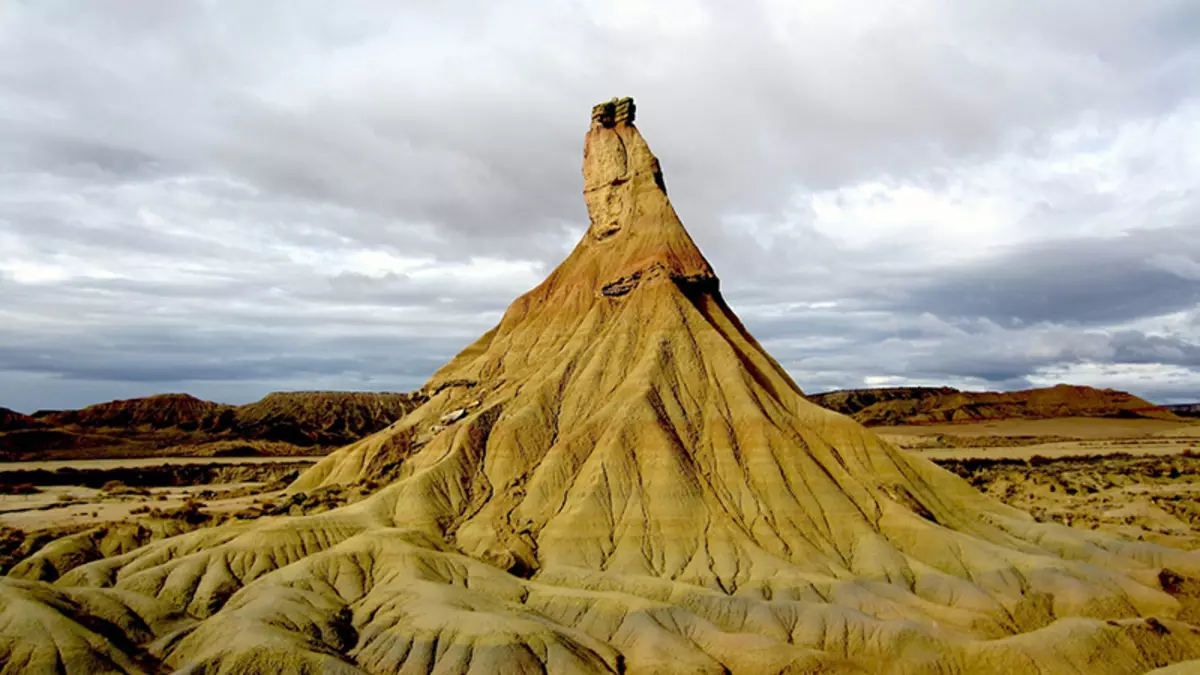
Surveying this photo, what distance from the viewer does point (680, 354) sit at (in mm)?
71500

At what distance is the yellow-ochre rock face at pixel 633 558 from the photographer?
43.1 meters

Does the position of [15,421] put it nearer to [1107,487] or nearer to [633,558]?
[633,558]

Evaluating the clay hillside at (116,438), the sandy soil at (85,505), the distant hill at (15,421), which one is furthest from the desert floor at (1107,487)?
the distant hill at (15,421)

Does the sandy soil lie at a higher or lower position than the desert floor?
lower

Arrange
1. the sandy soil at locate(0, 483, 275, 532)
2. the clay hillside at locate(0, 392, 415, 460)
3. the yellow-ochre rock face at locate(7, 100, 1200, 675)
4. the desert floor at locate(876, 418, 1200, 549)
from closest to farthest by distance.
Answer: the yellow-ochre rock face at locate(7, 100, 1200, 675) → the sandy soil at locate(0, 483, 275, 532) → the desert floor at locate(876, 418, 1200, 549) → the clay hillside at locate(0, 392, 415, 460)

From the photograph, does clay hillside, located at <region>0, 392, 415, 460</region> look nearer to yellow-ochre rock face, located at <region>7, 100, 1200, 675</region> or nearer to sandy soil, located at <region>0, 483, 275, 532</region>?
sandy soil, located at <region>0, 483, 275, 532</region>

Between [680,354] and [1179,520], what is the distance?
53.3 meters

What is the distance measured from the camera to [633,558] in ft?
179

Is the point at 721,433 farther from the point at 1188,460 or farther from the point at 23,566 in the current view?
the point at 1188,460

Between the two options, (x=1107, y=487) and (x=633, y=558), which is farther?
(x=1107, y=487)

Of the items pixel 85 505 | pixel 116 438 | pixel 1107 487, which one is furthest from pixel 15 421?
pixel 1107 487

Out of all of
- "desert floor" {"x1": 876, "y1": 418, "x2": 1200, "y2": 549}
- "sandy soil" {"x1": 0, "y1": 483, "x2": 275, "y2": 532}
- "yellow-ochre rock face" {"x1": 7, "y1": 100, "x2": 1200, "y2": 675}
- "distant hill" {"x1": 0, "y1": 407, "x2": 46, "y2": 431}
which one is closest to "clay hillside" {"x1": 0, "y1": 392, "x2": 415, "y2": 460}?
"distant hill" {"x1": 0, "y1": 407, "x2": 46, "y2": 431}

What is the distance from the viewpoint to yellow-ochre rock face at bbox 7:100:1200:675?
43.1m

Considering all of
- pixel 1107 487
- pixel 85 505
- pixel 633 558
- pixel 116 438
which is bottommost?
pixel 85 505
